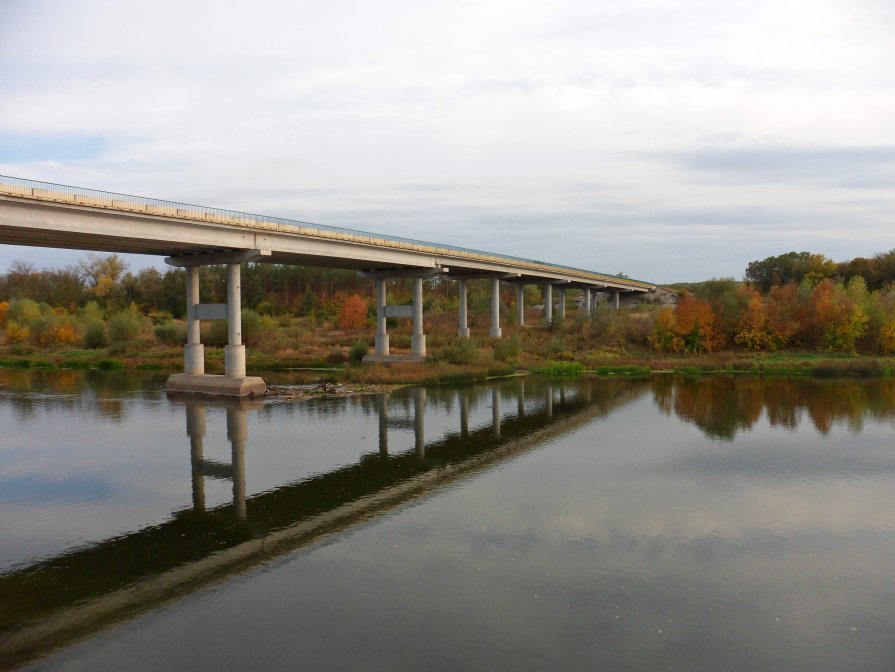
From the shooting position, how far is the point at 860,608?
12.0 m

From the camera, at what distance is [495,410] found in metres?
35.0

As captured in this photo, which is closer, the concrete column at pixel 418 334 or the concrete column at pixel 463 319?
the concrete column at pixel 418 334

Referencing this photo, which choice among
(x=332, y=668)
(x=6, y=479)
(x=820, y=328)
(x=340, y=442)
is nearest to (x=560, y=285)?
(x=820, y=328)

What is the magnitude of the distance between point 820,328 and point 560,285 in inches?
1542

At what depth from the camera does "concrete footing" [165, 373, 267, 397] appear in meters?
39.8

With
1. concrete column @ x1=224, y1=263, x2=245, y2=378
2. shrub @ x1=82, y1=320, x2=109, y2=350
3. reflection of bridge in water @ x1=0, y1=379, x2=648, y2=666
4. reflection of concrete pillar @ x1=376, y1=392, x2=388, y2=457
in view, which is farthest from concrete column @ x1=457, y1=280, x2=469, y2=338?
shrub @ x1=82, y1=320, x2=109, y2=350

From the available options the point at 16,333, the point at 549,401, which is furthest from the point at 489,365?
the point at 16,333

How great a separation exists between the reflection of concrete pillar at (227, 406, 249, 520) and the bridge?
6509 millimetres

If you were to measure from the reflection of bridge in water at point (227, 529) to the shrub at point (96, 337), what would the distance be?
42.4m

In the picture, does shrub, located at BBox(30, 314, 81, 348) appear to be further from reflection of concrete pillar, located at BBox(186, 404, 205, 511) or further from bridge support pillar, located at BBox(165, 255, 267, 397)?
reflection of concrete pillar, located at BBox(186, 404, 205, 511)

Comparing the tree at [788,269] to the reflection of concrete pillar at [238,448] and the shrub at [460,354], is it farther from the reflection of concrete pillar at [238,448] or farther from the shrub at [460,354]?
the reflection of concrete pillar at [238,448]

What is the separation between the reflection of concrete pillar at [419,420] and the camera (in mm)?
26156

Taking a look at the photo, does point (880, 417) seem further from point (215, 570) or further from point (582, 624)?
point (215, 570)

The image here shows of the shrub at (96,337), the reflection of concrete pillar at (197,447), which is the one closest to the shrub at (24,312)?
the shrub at (96,337)
